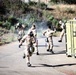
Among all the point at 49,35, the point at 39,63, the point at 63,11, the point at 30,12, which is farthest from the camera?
the point at 63,11

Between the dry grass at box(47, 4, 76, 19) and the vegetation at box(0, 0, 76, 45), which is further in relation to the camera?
Answer: the dry grass at box(47, 4, 76, 19)

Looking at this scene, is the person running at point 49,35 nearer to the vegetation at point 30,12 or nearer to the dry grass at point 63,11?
the vegetation at point 30,12

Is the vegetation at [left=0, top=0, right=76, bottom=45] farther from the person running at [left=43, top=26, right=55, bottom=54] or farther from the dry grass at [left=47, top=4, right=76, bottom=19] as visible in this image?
the person running at [left=43, top=26, right=55, bottom=54]

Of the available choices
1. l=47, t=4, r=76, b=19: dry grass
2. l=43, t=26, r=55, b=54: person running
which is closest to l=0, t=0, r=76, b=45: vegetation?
l=47, t=4, r=76, b=19: dry grass

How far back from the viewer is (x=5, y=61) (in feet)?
59.8

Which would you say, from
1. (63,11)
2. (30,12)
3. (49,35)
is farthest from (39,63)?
(63,11)

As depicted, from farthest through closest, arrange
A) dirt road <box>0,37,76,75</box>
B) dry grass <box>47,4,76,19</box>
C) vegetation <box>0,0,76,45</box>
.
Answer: dry grass <box>47,4,76,19</box>, vegetation <box>0,0,76,45</box>, dirt road <box>0,37,76,75</box>

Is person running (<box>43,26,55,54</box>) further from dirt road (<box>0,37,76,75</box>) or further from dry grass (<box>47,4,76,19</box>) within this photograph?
dry grass (<box>47,4,76,19</box>)

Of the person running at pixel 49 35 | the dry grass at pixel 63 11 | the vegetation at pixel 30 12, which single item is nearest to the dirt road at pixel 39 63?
the person running at pixel 49 35

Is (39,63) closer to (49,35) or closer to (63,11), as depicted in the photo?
(49,35)

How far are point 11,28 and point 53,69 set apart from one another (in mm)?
13469

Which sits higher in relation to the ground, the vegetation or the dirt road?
the vegetation

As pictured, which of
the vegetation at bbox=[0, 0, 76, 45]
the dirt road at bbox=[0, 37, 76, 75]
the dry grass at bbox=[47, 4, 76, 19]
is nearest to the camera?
the dirt road at bbox=[0, 37, 76, 75]

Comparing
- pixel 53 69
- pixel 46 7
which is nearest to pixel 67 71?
pixel 53 69
